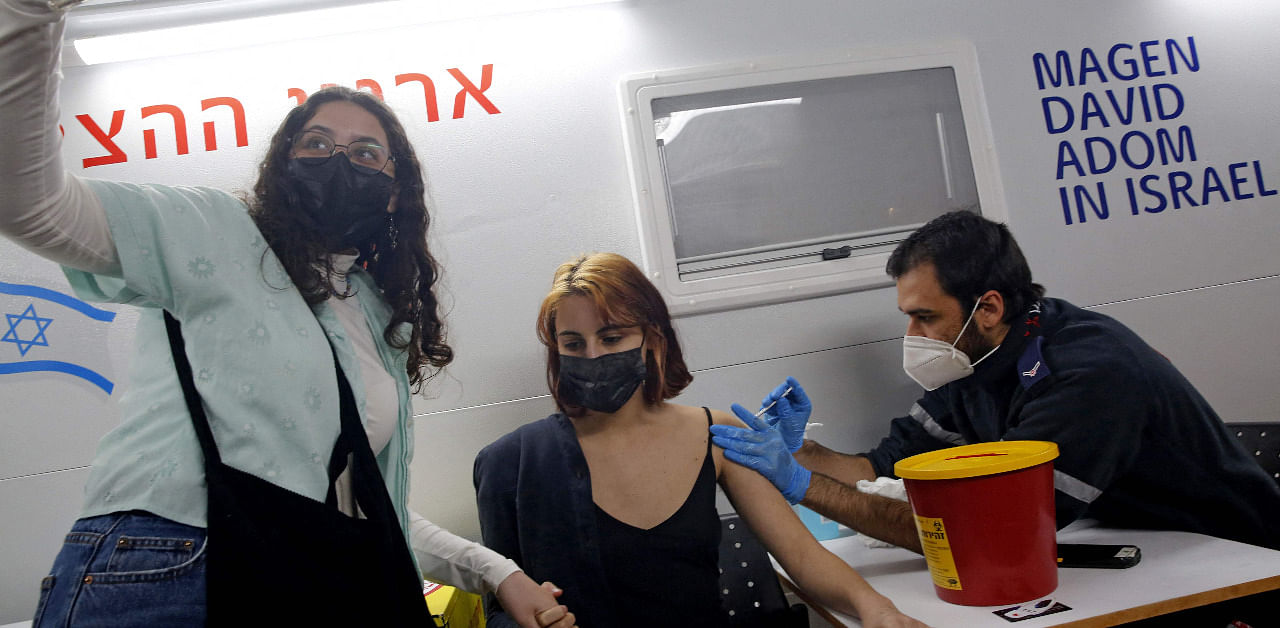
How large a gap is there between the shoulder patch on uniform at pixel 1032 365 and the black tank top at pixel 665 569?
93 centimetres

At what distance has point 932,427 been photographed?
8.60 ft

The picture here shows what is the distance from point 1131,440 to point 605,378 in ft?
4.33

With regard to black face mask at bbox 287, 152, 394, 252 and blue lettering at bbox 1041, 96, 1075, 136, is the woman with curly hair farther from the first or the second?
blue lettering at bbox 1041, 96, 1075, 136

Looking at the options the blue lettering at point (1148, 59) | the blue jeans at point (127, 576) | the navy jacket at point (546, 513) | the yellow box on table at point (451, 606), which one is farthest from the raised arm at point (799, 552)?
the blue lettering at point (1148, 59)

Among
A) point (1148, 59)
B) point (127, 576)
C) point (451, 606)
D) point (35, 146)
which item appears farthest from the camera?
point (1148, 59)

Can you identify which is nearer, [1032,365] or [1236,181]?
[1032,365]

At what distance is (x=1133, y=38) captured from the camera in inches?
122

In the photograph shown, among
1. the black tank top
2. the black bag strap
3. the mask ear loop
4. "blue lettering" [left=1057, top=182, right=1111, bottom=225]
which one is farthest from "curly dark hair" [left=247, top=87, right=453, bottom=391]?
"blue lettering" [left=1057, top=182, right=1111, bottom=225]

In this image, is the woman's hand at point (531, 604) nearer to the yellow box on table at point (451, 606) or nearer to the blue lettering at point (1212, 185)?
the yellow box on table at point (451, 606)

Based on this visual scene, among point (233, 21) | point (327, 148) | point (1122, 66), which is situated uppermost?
point (233, 21)

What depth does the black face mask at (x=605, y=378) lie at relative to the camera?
205cm

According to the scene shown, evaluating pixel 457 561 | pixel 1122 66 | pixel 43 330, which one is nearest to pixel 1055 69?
pixel 1122 66

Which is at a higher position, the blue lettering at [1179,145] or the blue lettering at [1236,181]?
the blue lettering at [1179,145]

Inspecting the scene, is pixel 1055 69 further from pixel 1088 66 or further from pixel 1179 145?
pixel 1179 145
